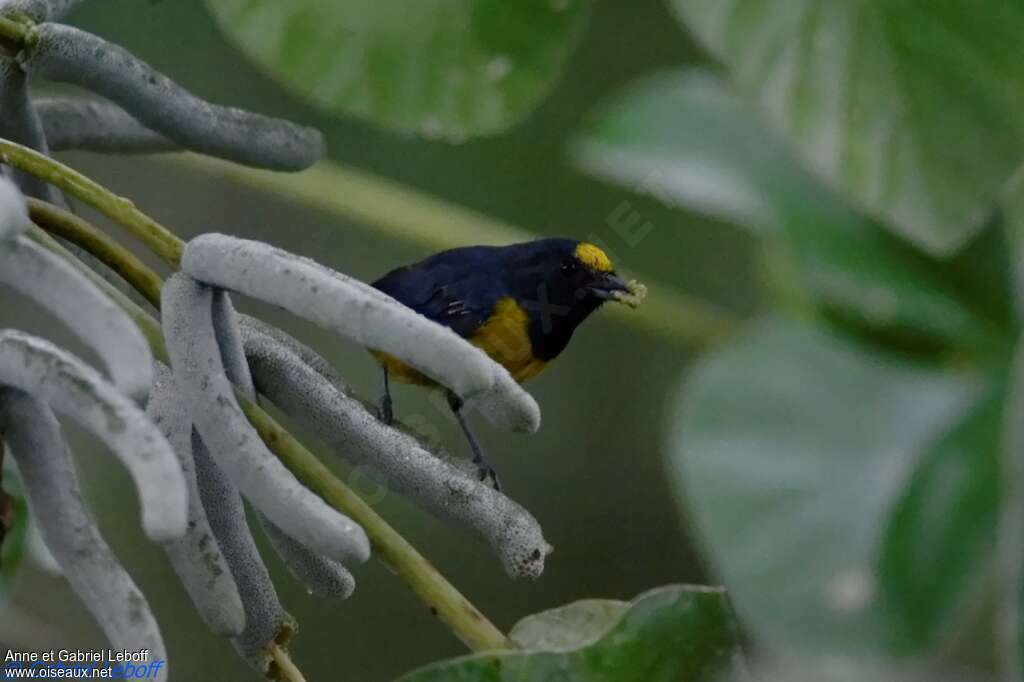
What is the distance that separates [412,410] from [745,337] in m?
0.48

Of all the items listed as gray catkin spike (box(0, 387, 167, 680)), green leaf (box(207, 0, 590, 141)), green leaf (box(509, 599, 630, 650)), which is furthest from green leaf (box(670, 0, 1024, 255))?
gray catkin spike (box(0, 387, 167, 680))

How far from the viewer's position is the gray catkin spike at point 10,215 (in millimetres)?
265

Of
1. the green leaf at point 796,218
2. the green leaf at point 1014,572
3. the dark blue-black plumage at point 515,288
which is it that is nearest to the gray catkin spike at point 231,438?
the dark blue-black plumage at point 515,288

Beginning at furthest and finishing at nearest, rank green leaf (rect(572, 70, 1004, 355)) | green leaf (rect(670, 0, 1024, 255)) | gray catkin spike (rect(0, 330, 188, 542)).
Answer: green leaf (rect(572, 70, 1004, 355)), green leaf (rect(670, 0, 1024, 255)), gray catkin spike (rect(0, 330, 188, 542))

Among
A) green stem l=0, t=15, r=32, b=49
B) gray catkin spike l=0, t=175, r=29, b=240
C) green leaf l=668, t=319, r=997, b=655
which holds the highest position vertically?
green stem l=0, t=15, r=32, b=49

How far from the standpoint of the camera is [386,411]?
1.25ft

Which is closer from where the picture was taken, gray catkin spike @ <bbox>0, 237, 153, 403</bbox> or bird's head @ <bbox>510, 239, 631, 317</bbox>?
gray catkin spike @ <bbox>0, 237, 153, 403</bbox>

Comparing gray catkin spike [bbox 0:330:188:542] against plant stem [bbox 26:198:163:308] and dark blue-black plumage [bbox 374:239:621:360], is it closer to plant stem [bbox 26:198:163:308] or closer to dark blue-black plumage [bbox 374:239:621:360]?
plant stem [bbox 26:198:163:308]

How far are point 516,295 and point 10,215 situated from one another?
0.18 m

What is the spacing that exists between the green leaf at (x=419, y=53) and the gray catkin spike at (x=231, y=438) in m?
0.18

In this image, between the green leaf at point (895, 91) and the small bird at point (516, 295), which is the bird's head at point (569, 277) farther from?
the green leaf at point (895, 91)

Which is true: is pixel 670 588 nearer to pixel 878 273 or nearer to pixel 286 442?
pixel 286 442

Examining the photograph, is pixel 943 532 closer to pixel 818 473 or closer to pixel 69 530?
pixel 818 473

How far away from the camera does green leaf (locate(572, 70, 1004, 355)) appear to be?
2.96ft
